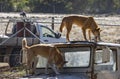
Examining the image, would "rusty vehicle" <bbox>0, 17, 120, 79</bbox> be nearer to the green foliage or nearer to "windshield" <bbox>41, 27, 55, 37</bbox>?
"windshield" <bbox>41, 27, 55, 37</bbox>

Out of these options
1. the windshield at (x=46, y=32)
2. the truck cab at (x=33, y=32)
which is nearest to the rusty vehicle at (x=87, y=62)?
the truck cab at (x=33, y=32)

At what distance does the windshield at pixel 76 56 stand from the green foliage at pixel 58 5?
54453 mm

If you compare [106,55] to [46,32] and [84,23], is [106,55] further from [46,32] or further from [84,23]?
[46,32]

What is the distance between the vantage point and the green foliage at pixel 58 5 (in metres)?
68.6

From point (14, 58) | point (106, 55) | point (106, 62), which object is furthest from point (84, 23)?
point (14, 58)

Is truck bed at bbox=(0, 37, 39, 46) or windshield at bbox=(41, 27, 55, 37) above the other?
windshield at bbox=(41, 27, 55, 37)

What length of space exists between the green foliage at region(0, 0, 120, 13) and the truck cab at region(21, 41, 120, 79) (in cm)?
5451

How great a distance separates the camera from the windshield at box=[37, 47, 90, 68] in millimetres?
7953

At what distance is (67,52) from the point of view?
814cm

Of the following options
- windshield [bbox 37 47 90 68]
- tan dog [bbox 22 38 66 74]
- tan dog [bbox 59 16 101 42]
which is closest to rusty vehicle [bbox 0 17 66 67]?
tan dog [bbox 59 16 101 42]

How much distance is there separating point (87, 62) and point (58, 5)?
215 feet

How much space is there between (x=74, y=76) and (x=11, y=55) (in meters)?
9.61

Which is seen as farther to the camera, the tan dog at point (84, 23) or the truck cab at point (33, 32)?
the truck cab at point (33, 32)

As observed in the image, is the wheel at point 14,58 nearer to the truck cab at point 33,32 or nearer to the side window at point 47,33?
the truck cab at point 33,32
